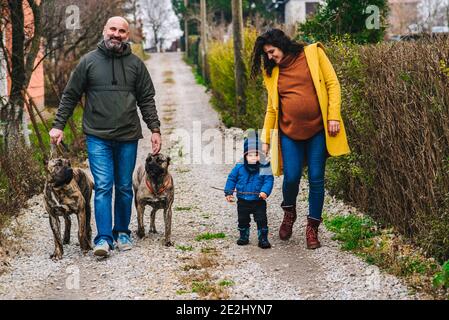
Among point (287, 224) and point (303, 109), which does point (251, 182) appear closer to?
point (287, 224)

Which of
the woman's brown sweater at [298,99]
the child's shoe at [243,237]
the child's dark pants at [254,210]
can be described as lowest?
the child's shoe at [243,237]

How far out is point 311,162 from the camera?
6.93m

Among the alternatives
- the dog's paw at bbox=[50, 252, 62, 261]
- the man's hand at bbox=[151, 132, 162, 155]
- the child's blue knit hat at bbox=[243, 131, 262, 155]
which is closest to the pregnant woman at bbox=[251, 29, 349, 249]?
the child's blue knit hat at bbox=[243, 131, 262, 155]

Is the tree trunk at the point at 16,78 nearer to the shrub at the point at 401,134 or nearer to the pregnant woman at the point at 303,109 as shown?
the shrub at the point at 401,134

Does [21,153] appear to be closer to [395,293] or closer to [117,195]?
[117,195]

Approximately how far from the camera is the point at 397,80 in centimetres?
667

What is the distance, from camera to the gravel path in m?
5.83

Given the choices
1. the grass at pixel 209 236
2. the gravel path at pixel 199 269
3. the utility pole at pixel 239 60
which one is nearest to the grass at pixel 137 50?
the utility pole at pixel 239 60

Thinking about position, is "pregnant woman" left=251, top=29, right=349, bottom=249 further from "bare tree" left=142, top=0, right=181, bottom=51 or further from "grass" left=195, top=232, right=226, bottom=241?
"bare tree" left=142, top=0, right=181, bottom=51

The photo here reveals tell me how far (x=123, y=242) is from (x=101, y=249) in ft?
1.87

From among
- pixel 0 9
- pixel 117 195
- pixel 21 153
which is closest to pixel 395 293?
pixel 117 195

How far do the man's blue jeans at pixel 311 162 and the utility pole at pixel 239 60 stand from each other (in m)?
11.3

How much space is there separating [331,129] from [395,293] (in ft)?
5.94

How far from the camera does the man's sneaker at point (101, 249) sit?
22.4 ft
